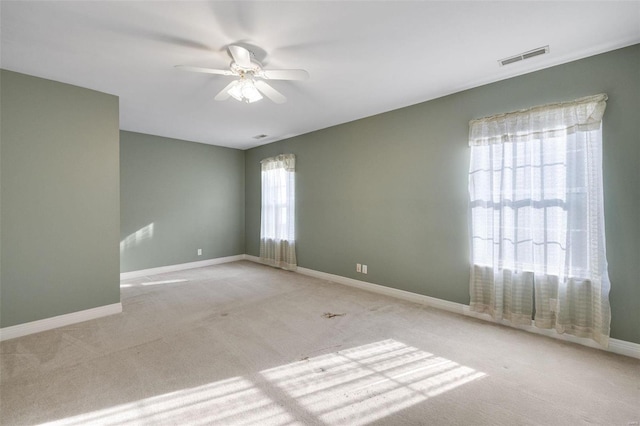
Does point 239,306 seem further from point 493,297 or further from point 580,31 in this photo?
point 580,31

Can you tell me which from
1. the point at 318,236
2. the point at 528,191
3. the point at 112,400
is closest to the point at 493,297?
the point at 528,191

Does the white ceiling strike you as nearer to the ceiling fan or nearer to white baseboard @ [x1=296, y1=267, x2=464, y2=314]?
the ceiling fan

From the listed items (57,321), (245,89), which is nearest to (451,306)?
(245,89)

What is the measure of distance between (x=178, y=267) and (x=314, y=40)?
4909 millimetres

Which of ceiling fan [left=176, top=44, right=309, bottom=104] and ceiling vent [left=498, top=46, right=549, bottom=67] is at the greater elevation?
ceiling vent [left=498, top=46, right=549, bottom=67]

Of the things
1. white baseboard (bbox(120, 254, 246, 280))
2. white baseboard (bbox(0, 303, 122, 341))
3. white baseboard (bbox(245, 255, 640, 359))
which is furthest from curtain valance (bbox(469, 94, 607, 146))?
white baseboard (bbox(120, 254, 246, 280))

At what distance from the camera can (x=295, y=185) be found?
5312 millimetres

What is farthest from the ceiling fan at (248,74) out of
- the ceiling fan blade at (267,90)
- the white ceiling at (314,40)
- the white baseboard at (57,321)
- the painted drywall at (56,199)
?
the white baseboard at (57,321)

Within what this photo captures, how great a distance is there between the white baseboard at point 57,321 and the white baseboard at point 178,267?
1.81 meters

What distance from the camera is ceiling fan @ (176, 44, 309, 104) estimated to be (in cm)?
222

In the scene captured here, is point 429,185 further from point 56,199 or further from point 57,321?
point 57,321

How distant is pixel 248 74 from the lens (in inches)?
99.2

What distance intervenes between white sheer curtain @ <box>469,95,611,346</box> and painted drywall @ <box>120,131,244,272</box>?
4956mm

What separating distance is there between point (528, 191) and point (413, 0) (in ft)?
6.91
